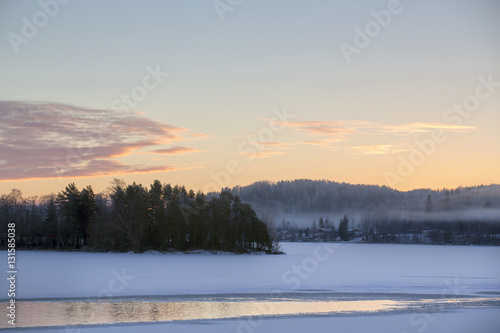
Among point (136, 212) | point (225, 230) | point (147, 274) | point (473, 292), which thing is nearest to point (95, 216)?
point (136, 212)

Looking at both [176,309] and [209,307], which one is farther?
[209,307]

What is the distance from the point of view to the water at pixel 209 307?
2019 cm

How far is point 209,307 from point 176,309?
4.80ft

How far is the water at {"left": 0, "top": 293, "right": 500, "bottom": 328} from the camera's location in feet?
66.2

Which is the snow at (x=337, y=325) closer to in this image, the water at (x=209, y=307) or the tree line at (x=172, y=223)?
the water at (x=209, y=307)

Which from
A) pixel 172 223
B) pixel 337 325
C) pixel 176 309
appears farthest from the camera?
pixel 172 223

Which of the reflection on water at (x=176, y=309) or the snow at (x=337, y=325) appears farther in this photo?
the reflection on water at (x=176, y=309)

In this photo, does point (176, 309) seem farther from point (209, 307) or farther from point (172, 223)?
point (172, 223)

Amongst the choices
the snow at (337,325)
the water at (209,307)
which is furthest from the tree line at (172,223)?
the snow at (337,325)

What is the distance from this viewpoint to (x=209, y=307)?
23.2 meters

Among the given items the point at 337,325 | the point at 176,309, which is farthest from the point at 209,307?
the point at 337,325

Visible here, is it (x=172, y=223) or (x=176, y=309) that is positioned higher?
(x=172, y=223)

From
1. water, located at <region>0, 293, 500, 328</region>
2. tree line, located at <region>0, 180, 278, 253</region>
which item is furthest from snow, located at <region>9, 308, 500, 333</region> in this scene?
tree line, located at <region>0, 180, 278, 253</region>

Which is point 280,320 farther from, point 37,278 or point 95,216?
point 95,216
